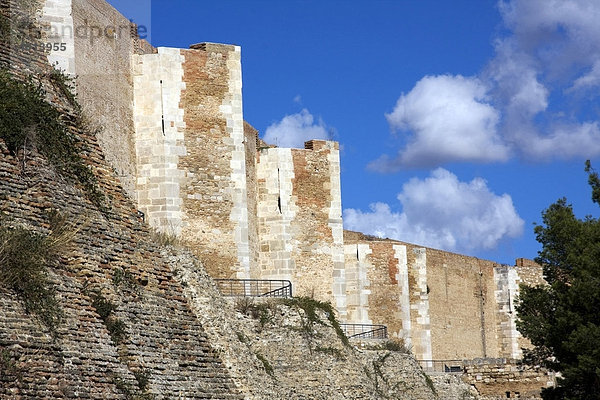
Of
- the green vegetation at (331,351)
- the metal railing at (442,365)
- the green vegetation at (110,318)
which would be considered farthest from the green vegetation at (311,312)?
the metal railing at (442,365)

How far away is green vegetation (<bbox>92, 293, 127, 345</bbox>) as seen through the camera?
15.6 meters

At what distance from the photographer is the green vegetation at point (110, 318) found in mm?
15579

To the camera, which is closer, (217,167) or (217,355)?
(217,355)

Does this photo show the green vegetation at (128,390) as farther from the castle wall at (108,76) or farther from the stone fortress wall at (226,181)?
the stone fortress wall at (226,181)

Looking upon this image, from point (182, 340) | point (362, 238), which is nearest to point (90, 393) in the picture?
point (182, 340)

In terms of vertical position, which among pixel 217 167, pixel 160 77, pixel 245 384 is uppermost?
pixel 160 77

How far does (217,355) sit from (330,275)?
1368 centimetres

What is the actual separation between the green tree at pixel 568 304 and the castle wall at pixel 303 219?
5.83 m

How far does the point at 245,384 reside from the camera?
61.0ft

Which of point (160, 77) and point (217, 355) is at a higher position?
point (160, 77)

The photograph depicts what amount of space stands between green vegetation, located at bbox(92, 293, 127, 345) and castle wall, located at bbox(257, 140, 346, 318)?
1468 cm

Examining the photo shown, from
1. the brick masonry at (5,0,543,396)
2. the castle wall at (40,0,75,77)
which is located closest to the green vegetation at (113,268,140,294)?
the brick masonry at (5,0,543,396)

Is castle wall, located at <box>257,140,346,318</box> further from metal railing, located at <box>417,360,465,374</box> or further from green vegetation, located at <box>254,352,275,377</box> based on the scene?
green vegetation, located at <box>254,352,275,377</box>

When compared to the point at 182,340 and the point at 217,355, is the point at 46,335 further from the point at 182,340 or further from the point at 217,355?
the point at 217,355
